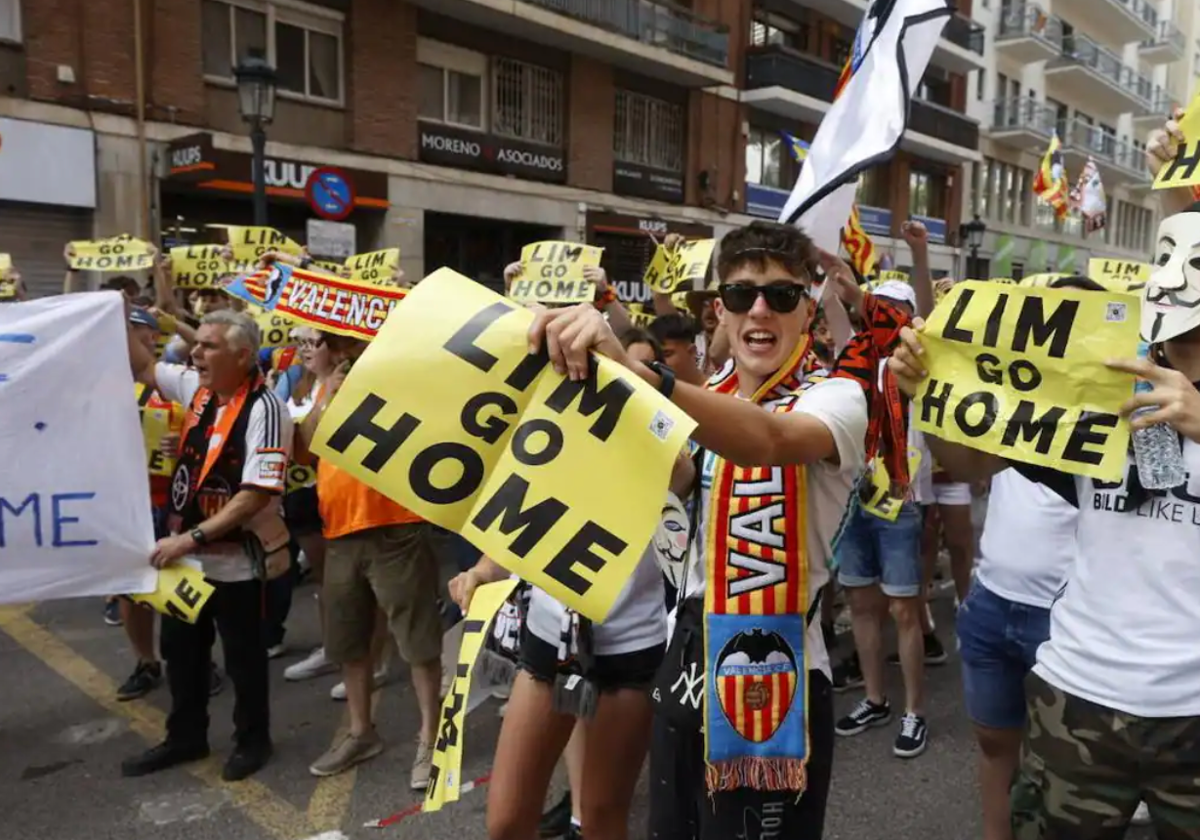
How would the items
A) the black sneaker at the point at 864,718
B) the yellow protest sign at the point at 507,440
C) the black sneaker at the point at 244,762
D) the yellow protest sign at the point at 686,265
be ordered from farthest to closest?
the yellow protest sign at the point at 686,265 < the black sneaker at the point at 864,718 < the black sneaker at the point at 244,762 < the yellow protest sign at the point at 507,440

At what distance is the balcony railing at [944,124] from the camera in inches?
1088

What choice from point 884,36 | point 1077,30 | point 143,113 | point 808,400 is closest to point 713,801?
point 808,400

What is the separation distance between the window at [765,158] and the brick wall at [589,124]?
5043mm

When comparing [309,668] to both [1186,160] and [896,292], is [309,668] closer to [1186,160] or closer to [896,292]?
[896,292]

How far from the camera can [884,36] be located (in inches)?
108

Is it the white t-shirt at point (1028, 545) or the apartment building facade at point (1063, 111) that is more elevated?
the apartment building facade at point (1063, 111)

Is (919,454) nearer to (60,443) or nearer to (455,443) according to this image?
(455,443)

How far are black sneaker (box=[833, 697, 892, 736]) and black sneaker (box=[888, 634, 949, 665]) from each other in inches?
38.5

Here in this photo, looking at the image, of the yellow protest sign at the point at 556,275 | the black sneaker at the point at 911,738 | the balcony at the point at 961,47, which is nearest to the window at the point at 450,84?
the yellow protest sign at the point at 556,275

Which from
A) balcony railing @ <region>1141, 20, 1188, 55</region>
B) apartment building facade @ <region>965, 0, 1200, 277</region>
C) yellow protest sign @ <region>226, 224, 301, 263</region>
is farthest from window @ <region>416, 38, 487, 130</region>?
balcony railing @ <region>1141, 20, 1188, 55</region>

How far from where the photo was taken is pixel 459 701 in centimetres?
271

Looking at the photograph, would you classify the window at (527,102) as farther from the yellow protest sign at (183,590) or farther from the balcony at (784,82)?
the yellow protest sign at (183,590)

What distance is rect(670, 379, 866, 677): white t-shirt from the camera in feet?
6.79

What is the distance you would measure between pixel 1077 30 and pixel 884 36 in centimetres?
4199
